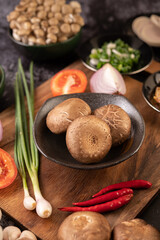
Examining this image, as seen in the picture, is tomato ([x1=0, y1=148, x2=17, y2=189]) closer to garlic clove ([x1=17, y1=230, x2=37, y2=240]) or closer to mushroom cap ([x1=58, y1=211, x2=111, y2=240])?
garlic clove ([x1=17, y1=230, x2=37, y2=240])

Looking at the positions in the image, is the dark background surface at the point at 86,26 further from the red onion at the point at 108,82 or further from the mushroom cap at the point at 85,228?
the mushroom cap at the point at 85,228

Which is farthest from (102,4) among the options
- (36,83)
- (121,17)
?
(36,83)

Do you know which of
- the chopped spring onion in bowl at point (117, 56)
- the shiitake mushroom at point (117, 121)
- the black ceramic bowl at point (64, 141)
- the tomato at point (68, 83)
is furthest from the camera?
the chopped spring onion in bowl at point (117, 56)

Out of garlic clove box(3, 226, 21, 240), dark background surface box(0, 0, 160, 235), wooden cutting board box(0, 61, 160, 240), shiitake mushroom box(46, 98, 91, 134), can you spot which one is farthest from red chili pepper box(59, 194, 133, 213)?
dark background surface box(0, 0, 160, 235)

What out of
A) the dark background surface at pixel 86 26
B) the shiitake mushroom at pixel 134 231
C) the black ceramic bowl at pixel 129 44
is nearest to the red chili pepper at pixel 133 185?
the shiitake mushroom at pixel 134 231

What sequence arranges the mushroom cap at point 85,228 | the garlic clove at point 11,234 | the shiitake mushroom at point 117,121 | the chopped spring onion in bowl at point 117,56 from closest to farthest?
the mushroom cap at point 85,228 → the garlic clove at point 11,234 → the shiitake mushroom at point 117,121 → the chopped spring onion in bowl at point 117,56

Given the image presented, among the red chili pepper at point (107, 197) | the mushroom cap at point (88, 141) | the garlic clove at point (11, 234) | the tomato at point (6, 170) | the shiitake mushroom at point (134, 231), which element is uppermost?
the mushroom cap at point (88, 141)

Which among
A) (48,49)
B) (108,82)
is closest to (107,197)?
(108,82)
